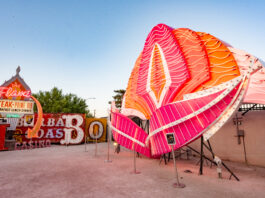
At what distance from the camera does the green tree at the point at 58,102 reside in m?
40.6

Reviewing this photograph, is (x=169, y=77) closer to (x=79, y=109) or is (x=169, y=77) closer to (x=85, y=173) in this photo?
(x=85, y=173)

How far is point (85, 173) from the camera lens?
8.30 m

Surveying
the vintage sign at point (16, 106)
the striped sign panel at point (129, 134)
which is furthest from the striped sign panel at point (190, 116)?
the vintage sign at point (16, 106)

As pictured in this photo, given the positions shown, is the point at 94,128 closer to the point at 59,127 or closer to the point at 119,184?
the point at 59,127

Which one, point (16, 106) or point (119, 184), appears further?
point (16, 106)

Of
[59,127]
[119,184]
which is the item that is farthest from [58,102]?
[119,184]

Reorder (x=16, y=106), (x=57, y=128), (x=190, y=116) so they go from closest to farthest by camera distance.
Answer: (x=190, y=116) < (x=16, y=106) < (x=57, y=128)

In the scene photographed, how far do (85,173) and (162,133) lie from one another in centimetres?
465

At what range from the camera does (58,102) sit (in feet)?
134

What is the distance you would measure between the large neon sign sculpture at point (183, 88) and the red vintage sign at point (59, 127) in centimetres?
1185

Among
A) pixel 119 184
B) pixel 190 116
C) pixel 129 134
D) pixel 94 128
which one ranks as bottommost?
pixel 119 184

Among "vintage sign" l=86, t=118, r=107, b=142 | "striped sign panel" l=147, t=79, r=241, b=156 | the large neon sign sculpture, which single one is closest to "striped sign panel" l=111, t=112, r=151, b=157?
the large neon sign sculpture

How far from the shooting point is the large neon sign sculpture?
23.5 feet

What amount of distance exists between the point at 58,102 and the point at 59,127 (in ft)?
64.2
